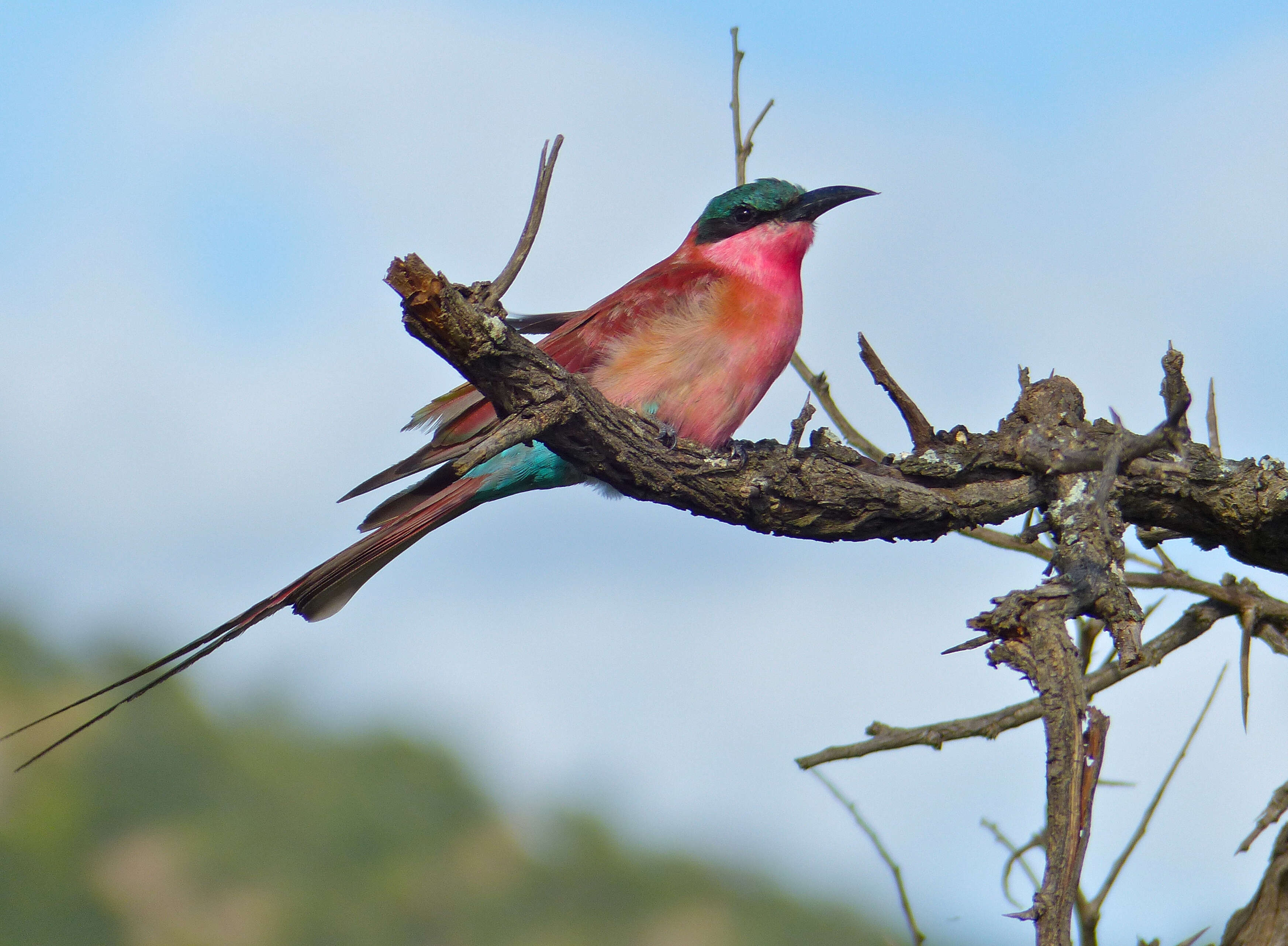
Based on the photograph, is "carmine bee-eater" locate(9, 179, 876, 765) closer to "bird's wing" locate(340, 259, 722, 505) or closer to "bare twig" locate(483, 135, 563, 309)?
"bird's wing" locate(340, 259, 722, 505)

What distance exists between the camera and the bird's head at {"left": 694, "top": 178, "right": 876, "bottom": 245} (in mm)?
4934

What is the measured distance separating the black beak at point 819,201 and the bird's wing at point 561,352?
591mm

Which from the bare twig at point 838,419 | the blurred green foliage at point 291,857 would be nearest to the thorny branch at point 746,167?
the bare twig at point 838,419

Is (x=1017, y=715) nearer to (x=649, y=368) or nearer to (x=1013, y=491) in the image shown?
(x=1013, y=491)

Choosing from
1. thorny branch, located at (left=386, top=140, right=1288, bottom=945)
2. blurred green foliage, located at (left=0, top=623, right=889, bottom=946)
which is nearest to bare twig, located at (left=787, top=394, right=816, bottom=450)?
thorny branch, located at (left=386, top=140, right=1288, bottom=945)

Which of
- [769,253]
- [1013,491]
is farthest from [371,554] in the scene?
[769,253]

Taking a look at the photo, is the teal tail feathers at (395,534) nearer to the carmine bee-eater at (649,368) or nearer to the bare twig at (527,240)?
the carmine bee-eater at (649,368)

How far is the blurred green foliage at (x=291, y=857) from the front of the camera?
51.7ft

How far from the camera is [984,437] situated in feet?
10.6

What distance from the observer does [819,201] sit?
4.93m

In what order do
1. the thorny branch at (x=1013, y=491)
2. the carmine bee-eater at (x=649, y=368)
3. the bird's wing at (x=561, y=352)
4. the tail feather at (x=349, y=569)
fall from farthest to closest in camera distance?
1. the bird's wing at (x=561, y=352)
2. the carmine bee-eater at (x=649, y=368)
3. the tail feather at (x=349, y=569)
4. the thorny branch at (x=1013, y=491)

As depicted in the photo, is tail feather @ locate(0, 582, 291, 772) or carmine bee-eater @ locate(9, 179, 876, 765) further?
carmine bee-eater @ locate(9, 179, 876, 765)

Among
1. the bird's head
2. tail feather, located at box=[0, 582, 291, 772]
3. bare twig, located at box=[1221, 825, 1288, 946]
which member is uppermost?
the bird's head

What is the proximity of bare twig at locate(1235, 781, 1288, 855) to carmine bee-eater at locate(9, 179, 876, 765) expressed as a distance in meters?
Result: 1.82
